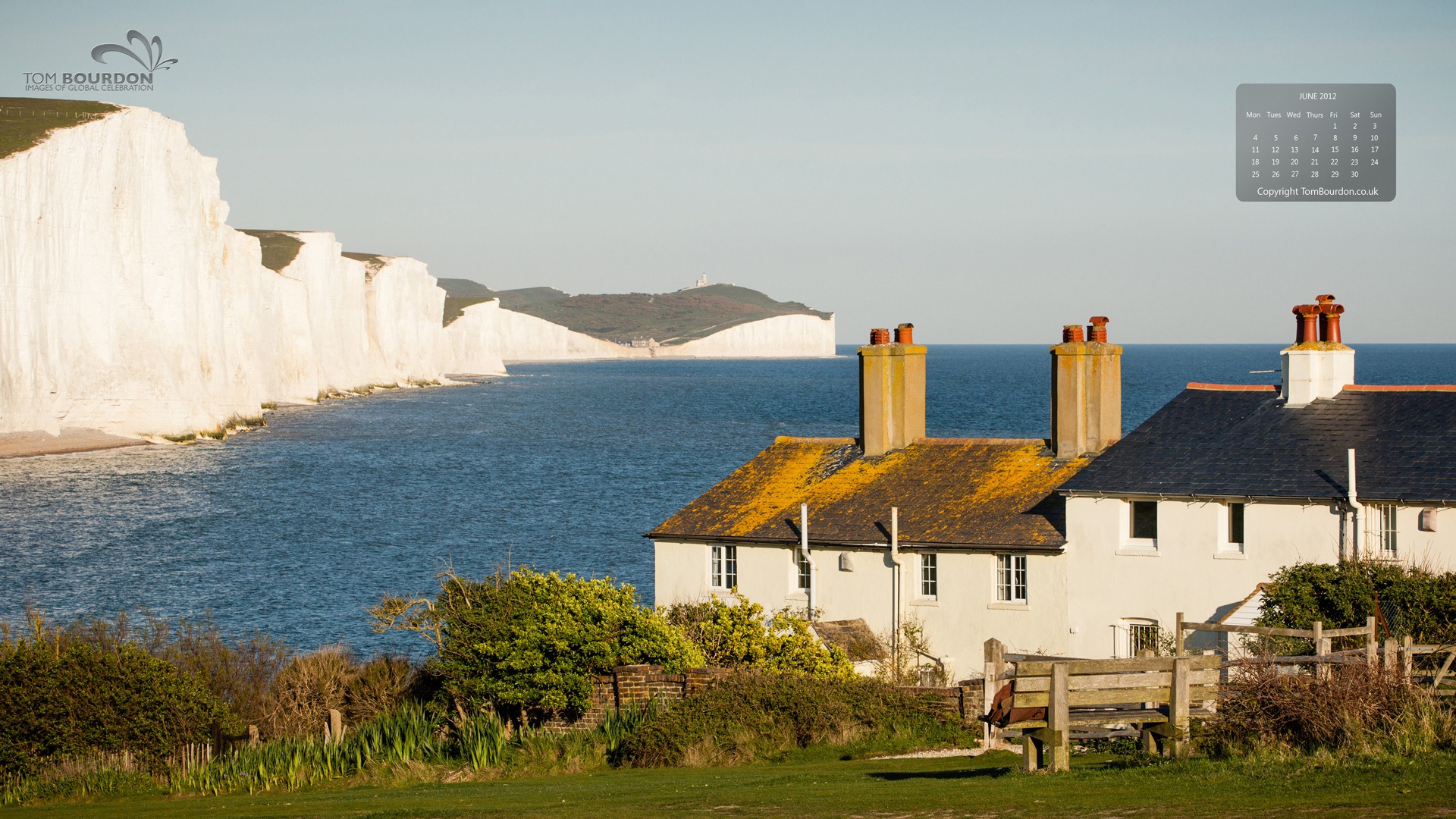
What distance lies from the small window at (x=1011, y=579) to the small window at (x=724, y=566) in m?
5.12

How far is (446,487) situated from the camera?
74875 millimetres

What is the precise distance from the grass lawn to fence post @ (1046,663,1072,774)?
0.21 m

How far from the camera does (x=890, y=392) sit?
3058 centimetres

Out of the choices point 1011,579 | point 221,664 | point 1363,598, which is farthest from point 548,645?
point 1363,598

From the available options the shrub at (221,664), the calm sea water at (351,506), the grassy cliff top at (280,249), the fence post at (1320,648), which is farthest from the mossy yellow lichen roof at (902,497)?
the grassy cliff top at (280,249)

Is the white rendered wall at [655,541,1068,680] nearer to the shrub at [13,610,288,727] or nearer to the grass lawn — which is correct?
the shrub at [13,610,288,727]

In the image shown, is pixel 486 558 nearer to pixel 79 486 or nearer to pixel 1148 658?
pixel 79 486

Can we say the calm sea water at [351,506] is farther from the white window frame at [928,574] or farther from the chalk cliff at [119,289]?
the white window frame at [928,574]

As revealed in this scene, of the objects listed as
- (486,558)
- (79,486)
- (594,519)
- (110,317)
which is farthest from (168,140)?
(486,558)

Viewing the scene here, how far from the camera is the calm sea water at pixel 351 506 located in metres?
43.2

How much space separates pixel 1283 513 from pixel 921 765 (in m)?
10.6

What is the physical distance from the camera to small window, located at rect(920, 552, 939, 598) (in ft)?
87.8

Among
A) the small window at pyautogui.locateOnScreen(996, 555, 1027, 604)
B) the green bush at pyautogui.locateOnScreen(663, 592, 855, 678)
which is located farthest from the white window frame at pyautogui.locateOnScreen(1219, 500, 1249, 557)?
the green bush at pyautogui.locateOnScreen(663, 592, 855, 678)

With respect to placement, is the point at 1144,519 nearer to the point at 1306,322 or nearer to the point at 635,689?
the point at 1306,322
